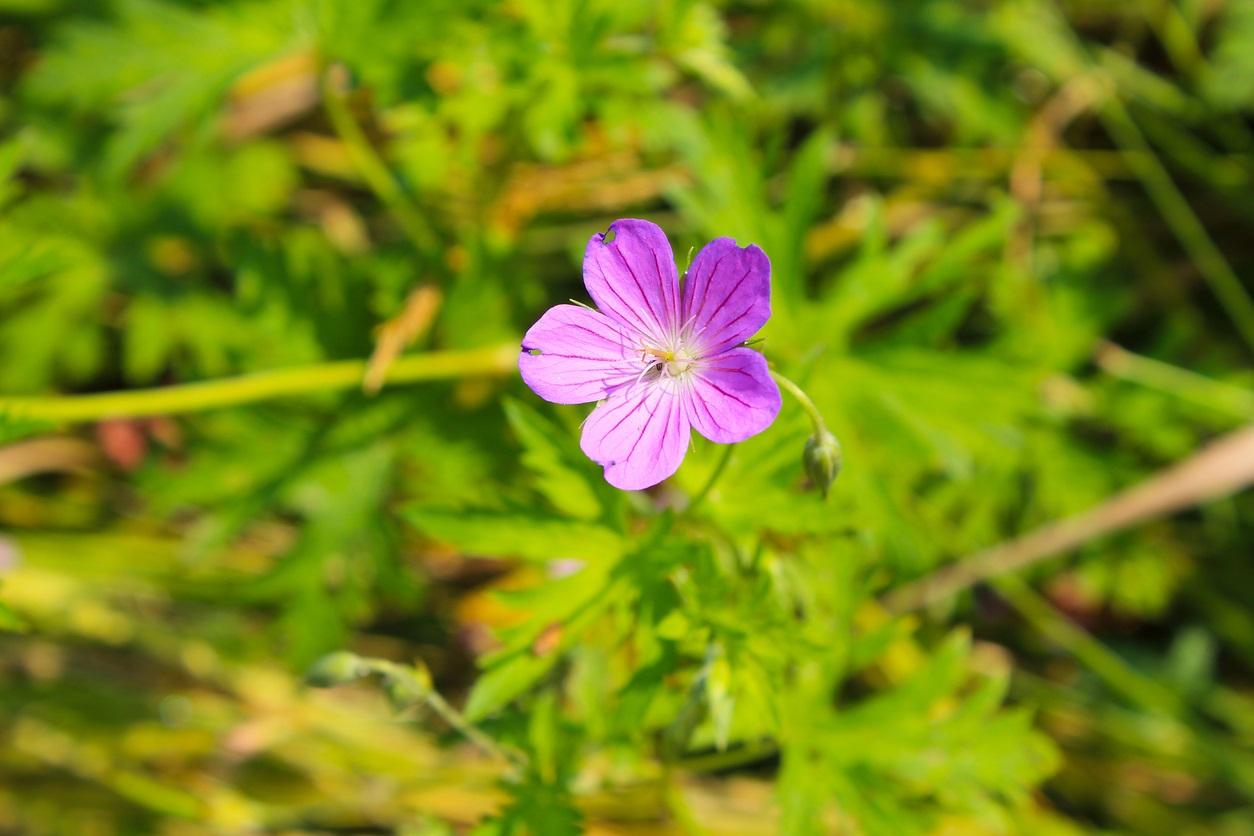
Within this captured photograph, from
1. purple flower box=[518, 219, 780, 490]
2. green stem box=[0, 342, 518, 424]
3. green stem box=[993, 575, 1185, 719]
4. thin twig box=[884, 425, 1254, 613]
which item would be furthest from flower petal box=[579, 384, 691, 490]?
green stem box=[993, 575, 1185, 719]

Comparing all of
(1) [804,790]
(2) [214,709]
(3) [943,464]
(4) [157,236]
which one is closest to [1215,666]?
(3) [943,464]

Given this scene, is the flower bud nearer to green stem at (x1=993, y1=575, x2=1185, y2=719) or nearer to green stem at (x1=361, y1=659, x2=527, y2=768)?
green stem at (x1=361, y1=659, x2=527, y2=768)

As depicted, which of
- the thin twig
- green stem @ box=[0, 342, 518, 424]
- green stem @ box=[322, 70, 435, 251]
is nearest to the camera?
green stem @ box=[0, 342, 518, 424]

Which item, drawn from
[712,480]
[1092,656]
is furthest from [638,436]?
[1092,656]

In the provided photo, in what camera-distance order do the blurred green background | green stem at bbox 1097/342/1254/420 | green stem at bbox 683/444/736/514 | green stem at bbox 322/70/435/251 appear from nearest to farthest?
green stem at bbox 683/444/736/514 < the blurred green background < green stem at bbox 322/70/435/251 < green stem at bbox 1097/342/1254/420

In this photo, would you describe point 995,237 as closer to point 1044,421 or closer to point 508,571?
point 1044,421

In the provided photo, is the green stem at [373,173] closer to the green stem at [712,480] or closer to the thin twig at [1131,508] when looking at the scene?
the green stem at [712,480]
